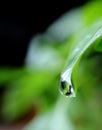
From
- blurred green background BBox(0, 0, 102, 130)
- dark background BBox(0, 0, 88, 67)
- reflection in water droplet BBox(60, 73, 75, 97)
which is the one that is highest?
dark background BBox(0, 0, 88, 67)

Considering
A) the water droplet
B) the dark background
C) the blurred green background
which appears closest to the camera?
the water droplet

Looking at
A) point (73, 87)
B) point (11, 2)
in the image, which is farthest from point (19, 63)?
point (73, 87)

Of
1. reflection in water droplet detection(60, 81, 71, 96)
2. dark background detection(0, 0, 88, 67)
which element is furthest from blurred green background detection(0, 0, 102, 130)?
dark background detection(0, 0, 88, 67)

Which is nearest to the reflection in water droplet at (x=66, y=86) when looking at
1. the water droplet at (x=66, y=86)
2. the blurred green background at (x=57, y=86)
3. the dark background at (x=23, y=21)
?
the water droplet at (x=66, y=86)

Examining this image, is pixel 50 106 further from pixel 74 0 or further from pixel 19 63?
pixel 19 63

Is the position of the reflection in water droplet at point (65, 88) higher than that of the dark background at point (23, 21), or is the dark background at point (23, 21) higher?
the dark background at point (23, 21)

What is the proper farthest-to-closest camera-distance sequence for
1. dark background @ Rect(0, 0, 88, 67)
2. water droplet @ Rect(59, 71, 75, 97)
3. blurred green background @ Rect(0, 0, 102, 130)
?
dark background @ Rect(0, 0, 88, 67) < blurred green background @ Rect(0, 0, 102, 130) < water droplet @ Rect(59, 71, 75, 97)

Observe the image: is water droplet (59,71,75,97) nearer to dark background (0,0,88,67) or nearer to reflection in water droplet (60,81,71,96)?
reflection in water droplet (60,81,71,96)

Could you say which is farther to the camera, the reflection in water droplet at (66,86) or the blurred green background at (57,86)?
the blurred green background at (57,86)

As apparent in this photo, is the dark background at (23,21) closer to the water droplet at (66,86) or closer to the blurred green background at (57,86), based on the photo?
the blurred green background at (57,86)

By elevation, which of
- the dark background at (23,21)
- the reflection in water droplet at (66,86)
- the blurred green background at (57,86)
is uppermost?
the dark background at (23,21)

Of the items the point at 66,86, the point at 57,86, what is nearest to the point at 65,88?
the point at 66,86

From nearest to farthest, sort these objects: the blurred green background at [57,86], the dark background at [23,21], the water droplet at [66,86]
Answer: the water droplet at [66,86] → the blurred green background at [57,86] → the dark background at [23,21]

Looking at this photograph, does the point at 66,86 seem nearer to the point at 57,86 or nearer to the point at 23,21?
the point at 57,86
